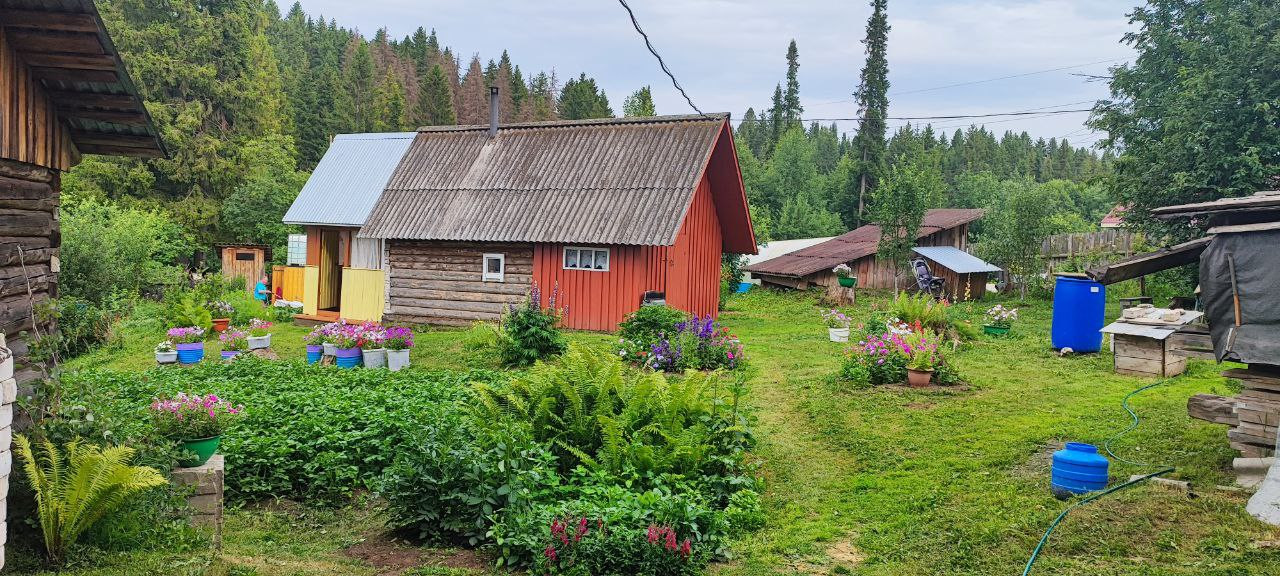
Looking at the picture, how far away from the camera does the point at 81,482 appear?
17.1 feet

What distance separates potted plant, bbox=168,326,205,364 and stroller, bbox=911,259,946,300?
19392 mm

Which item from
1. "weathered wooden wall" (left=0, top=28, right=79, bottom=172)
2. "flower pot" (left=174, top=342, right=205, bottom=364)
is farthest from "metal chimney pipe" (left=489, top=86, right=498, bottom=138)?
"weathered wooden wall" (left=0, top=28, right=79, bottom=172)

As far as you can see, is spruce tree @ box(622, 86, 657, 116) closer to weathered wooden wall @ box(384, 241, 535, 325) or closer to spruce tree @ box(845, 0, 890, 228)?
spruce tree @ box(845, 0, 890, 228)

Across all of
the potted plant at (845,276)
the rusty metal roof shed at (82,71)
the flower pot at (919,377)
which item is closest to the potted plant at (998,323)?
the flower pot at (919,377)

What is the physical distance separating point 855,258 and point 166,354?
21.1 metres

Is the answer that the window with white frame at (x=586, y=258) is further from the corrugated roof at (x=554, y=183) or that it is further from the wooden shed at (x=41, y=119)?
the wooden shed at (x=41, y=119)

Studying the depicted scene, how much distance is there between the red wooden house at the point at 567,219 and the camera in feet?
58.1

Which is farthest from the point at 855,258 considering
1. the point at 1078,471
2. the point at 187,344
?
the point at 1078,471

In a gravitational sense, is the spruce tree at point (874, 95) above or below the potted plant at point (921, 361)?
above

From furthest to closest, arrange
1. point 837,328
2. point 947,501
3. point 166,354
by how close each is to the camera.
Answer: point 837,328 < point 166,354 < point 947,501

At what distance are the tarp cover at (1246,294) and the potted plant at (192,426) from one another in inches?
317

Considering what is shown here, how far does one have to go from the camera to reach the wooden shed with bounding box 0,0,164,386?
602 centimetres

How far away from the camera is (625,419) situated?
25.0ft

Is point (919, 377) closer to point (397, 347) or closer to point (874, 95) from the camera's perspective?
point (397, 347)
